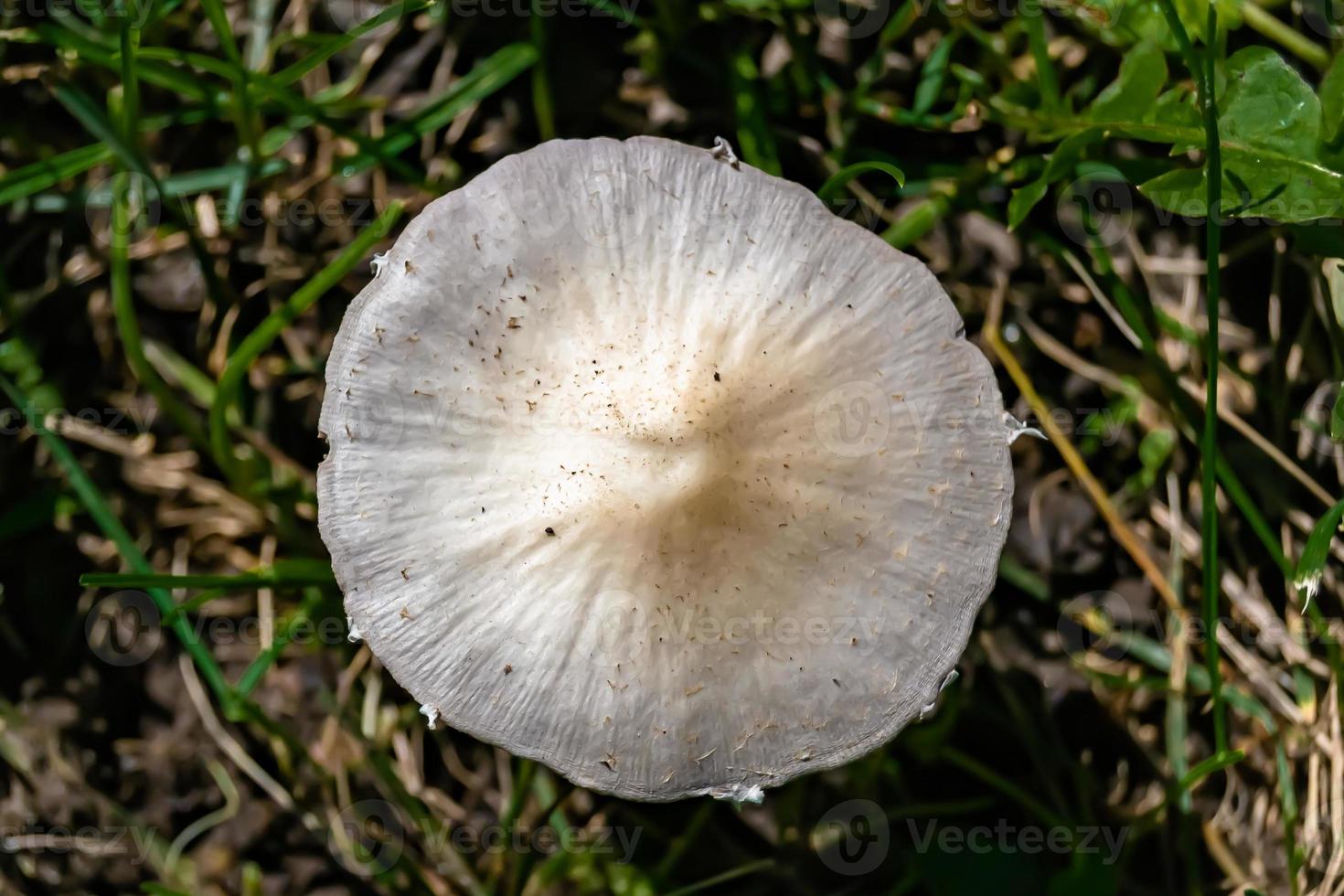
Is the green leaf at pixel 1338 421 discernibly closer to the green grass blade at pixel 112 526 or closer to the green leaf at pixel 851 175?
the green leaf at pixel 851 175

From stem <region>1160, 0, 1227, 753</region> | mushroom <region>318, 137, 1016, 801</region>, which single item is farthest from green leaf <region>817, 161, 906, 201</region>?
stem <region>1160, 0, 1227, 753</region>

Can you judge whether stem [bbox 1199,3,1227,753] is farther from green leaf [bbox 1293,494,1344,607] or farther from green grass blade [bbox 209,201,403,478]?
green grass blade [bbox 209,201,403,478]

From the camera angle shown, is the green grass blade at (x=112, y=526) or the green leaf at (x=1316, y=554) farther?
the green grass blade at (x=112, y=526)

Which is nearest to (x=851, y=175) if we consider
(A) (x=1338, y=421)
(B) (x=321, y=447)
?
→ (A) (x=1338, y=421)

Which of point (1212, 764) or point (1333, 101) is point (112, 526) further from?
point (1333, 101)

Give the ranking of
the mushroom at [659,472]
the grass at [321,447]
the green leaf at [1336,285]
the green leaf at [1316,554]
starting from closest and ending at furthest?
the mushroom at [659,472] → the green leaf at [1316,554] → the green leaf at [1336,285] → the grass at [321,447]

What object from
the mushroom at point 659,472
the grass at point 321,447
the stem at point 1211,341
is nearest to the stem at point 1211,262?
the stem at point 1211,341
